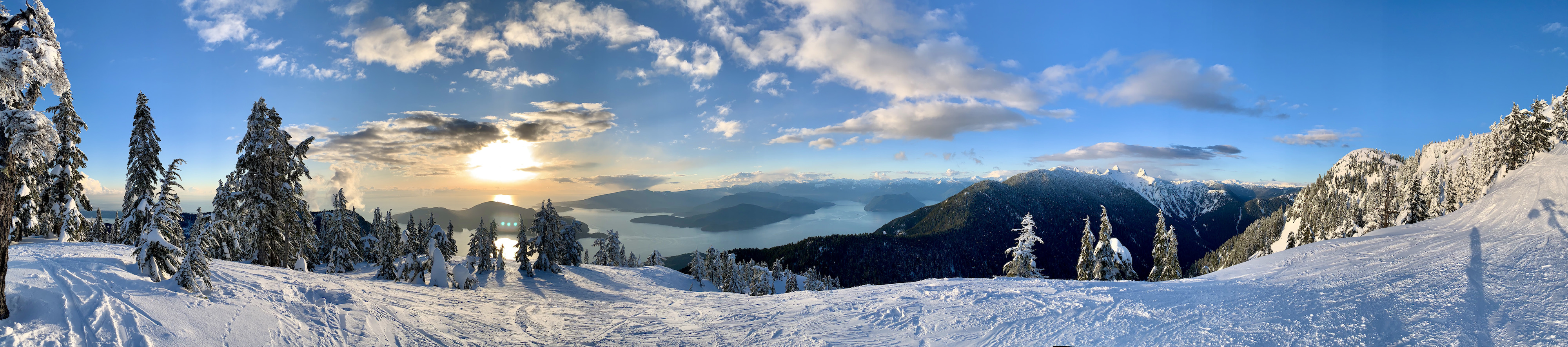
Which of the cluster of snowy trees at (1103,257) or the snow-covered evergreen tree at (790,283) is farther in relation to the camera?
the snow-covered evergreen tree at (790,283)

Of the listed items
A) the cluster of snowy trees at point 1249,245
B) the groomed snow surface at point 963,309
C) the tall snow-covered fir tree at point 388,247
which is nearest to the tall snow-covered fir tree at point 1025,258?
the groomed snow surface at point 963,309

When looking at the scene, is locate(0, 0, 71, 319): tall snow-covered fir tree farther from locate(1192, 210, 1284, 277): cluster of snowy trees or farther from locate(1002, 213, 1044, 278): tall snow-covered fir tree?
locate(1192, 210, 1284, 277): cluster of snowy trees

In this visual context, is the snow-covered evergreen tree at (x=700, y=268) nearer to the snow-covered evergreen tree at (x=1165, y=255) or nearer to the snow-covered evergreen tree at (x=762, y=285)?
the snow-covered evergreen tree at (x=762, y=285)

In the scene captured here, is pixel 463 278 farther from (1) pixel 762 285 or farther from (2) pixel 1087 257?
(2) pixel 1087 257

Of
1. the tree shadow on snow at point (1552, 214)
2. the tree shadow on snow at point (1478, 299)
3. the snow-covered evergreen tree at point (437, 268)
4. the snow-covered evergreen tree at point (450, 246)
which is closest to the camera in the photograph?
the tree shadow on snow at point (1478, 299)

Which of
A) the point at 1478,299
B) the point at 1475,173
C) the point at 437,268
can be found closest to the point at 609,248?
the point at 437,268

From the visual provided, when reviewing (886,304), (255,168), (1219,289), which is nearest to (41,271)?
(255,168)
